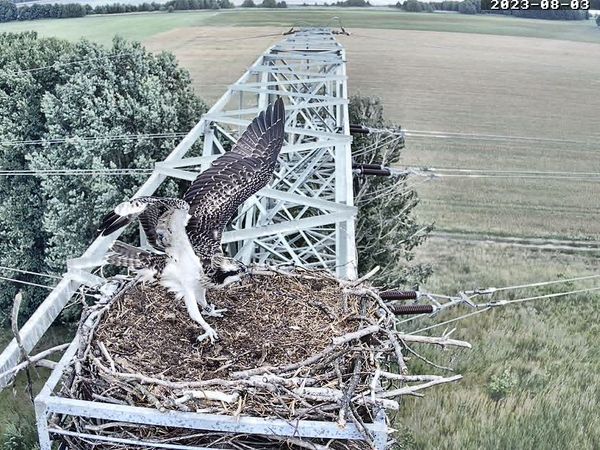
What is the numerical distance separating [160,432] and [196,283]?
3.62 ft

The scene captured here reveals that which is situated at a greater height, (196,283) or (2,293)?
(196,283)

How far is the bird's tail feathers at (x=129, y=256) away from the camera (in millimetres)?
4410

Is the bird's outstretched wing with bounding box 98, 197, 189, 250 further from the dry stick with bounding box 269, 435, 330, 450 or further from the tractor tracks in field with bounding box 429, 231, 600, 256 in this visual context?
the tractor tracks in field with bounding box 429, 231, 600, 256

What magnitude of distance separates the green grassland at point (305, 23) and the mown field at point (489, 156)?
5 cm

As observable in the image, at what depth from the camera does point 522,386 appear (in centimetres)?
915

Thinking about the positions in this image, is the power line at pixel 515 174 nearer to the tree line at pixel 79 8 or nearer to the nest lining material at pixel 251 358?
the tree line at pixel 79 8

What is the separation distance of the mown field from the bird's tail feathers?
484 cm

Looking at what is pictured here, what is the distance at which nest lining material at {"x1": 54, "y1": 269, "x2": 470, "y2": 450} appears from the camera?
10.8ft

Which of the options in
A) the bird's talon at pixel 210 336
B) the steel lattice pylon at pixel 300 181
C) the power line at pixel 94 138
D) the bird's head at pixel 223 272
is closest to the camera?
the bird's talon at pixel 210 336

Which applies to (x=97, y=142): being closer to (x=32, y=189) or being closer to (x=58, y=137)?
(x=58, y=137)

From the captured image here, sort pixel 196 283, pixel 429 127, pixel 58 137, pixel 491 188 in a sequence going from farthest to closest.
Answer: pixel 429 127 < pixel 491 188 < pixel 58 137 < pixel 196 283

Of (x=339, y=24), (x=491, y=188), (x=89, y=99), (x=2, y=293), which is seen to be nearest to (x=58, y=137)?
(x=89, y=99)

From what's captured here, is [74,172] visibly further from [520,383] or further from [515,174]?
[515,174]

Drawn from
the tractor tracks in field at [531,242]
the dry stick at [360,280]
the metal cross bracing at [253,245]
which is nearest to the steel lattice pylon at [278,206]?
the metal cross bracing at [253,245]
